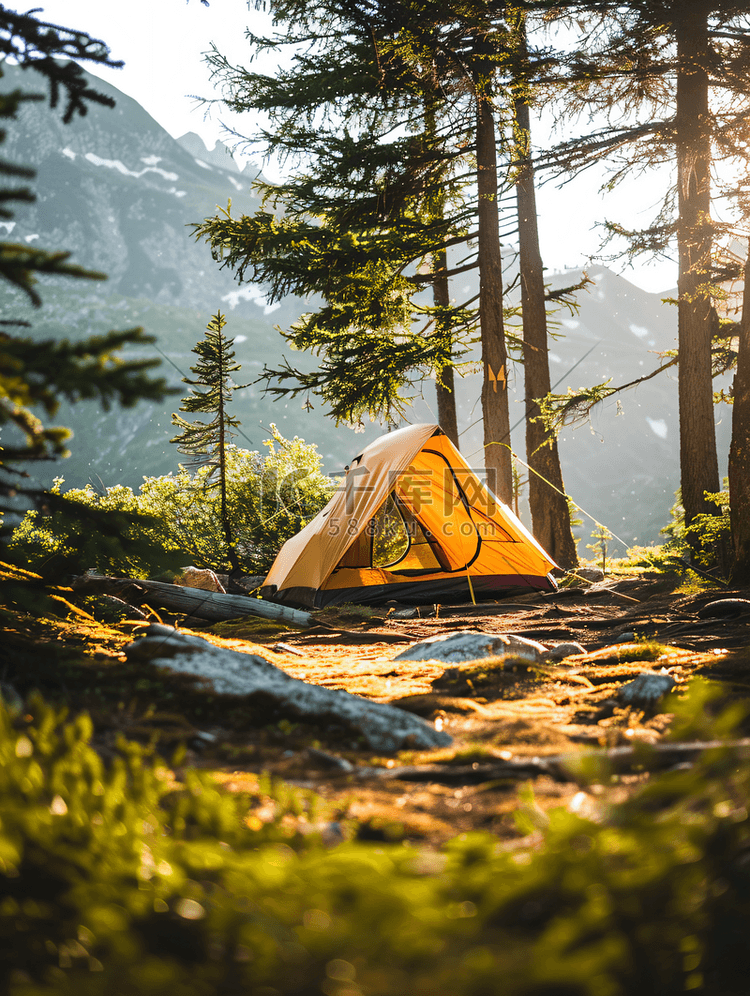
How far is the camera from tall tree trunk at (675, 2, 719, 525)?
855cm

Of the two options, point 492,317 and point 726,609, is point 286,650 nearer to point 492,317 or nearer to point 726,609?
point 726,609

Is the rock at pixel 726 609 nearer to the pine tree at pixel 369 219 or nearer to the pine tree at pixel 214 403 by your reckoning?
the pine tree at pixel 369 219

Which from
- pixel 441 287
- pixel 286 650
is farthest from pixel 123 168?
pixel 286 650

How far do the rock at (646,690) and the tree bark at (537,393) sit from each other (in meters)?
8.08

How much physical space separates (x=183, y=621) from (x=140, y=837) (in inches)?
177

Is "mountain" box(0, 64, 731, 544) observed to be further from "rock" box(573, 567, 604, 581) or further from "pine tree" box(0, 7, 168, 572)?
"pine tree" box(0, 7, 168, 572)

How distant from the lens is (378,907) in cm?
81

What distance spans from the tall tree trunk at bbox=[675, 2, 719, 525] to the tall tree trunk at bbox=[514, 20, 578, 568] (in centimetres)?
227

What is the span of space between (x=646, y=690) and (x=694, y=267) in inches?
324

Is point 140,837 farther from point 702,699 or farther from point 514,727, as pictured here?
point 514,727

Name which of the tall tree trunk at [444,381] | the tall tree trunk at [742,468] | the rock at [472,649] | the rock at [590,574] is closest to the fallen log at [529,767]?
the rock at [472,649]

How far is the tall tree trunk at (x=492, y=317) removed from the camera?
404 inches

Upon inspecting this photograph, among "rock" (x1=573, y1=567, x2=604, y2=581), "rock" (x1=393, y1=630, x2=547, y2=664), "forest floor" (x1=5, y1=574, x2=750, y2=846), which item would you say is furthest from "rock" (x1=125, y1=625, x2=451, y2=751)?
"rock" (x1=573, y1=567, x2=604, y2=581)

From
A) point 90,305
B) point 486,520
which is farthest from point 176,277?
point 486,520
